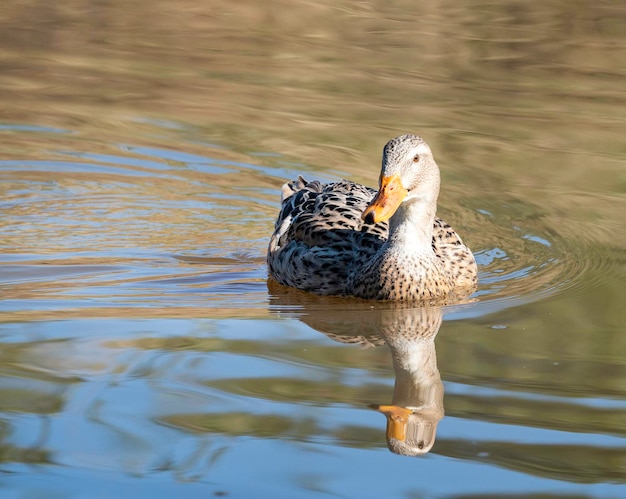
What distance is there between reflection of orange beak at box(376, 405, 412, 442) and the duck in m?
1.94

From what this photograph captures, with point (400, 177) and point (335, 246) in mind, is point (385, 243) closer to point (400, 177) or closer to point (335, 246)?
point (335, 246)

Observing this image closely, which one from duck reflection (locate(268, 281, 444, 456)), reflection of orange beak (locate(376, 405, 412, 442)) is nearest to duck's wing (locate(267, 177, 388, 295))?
duck reflection (locate(268, 281, 444, 456))

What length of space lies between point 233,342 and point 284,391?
872mm

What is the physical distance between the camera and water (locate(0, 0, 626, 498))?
5.04 m

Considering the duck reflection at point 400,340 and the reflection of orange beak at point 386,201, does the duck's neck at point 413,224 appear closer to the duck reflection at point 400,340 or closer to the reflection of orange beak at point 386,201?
the reflection of orange beak at point 386,201

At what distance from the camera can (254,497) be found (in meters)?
4.61

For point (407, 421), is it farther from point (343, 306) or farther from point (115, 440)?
point (343, 306)

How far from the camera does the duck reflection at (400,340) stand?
5.34 meters

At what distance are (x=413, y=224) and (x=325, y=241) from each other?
0.80 meters

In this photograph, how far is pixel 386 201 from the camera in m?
7.43

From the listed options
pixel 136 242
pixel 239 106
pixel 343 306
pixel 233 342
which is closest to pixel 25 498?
pixel 233 342

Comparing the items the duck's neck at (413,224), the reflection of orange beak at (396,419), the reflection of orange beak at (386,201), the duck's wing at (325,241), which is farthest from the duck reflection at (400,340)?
the reflection of orange beak at (386,201)

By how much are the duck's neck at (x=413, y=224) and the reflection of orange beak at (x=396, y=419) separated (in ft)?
8.08

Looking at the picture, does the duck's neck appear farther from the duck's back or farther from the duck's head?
the duck's back
